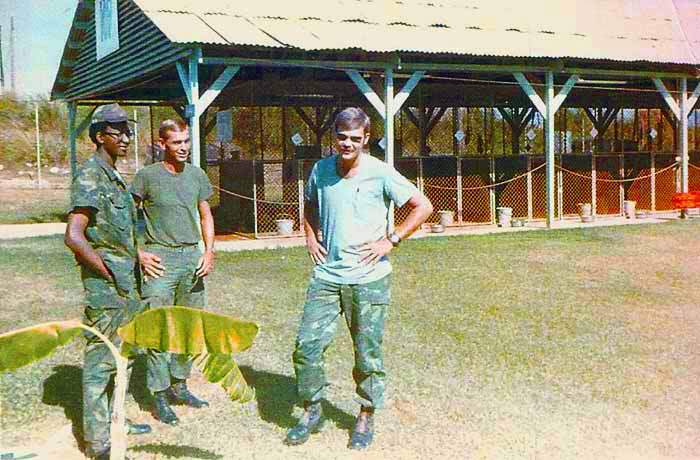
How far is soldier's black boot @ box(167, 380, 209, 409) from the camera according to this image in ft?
17.2

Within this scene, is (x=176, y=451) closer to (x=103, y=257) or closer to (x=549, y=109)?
(x=103, y=257)

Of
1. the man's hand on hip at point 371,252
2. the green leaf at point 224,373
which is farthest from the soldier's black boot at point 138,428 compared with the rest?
the green leaf at point 224,373

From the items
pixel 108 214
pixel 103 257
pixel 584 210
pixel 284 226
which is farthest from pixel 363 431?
pixel 584 210

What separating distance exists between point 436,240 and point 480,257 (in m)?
2.26

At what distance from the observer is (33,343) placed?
2.60 meters

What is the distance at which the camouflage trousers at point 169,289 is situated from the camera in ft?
16.2

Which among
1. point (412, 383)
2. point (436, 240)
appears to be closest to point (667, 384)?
point (412, 383)

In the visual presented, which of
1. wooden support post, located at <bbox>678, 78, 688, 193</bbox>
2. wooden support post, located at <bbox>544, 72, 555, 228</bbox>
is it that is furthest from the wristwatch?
wooden support post, located at <bbox>678, 78, 688, 193</bbox>

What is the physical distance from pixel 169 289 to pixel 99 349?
75cm

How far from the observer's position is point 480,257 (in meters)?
11.8

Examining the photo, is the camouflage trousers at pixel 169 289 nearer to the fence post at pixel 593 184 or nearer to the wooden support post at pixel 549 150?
the wooden support post at pixel 549 150

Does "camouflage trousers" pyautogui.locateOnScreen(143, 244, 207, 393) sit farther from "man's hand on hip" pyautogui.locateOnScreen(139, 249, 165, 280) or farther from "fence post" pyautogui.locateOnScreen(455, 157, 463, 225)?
"fence post" pyautogui.locateOnScreen(455, 157, 463, 225)

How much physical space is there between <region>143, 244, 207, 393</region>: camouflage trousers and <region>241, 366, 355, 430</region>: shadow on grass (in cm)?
59

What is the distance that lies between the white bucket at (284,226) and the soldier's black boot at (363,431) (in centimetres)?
1016
